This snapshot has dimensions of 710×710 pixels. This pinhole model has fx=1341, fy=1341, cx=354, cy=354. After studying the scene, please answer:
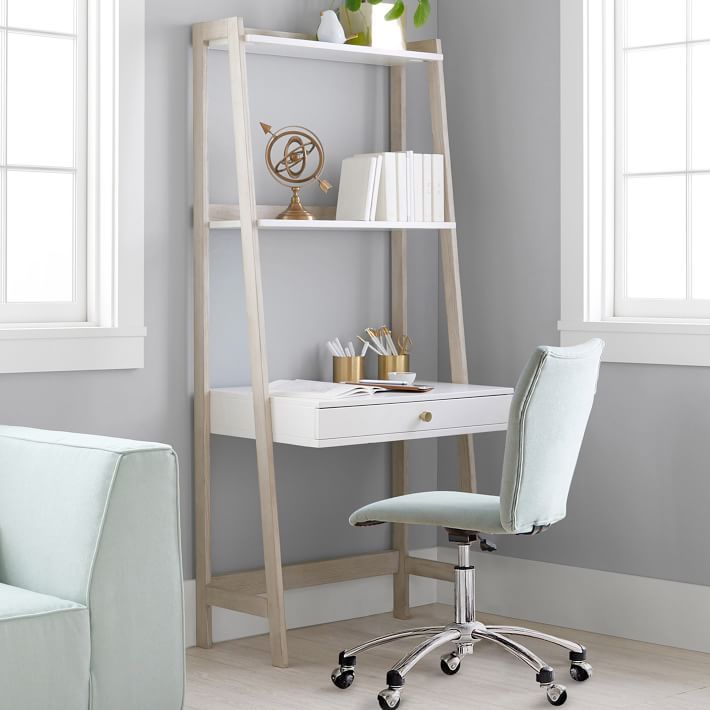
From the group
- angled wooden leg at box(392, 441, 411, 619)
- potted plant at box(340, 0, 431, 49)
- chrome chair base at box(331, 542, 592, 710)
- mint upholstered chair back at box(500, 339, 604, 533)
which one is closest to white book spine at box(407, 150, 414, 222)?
potted plant at box(340, 0, 431, 49)

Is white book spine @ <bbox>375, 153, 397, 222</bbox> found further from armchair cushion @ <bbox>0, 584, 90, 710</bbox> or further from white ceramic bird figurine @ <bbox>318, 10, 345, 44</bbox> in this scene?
armchair cushion @ <bbox>0, 584, 90, 710</bbox>

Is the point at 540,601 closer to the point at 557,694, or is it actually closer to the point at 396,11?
the point at 557,694

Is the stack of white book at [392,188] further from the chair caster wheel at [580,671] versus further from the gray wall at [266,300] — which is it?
the chair caster wheel at [580,671]

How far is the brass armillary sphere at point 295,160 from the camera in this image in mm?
4059

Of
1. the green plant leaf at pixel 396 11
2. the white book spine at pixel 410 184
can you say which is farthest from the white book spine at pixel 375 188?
the green plant leaf at pixel 396 11

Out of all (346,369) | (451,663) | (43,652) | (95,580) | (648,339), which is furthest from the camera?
(346,369)

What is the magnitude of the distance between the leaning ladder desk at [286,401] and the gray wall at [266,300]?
0.06 metres

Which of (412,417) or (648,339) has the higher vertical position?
(648,339)

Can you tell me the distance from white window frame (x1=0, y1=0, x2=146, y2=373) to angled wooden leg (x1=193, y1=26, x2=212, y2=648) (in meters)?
0.17

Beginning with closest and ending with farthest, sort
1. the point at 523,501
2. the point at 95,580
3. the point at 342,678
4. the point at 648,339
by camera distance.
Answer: the point at 95,580 → the point at 523,501 → the point at 342,678 → the point at 648,339

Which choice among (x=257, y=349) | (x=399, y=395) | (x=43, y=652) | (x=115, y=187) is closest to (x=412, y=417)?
(x=399, y=395)

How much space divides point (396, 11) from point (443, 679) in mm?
1997

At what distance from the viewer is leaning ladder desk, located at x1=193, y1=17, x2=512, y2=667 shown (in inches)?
149

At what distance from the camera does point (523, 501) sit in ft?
11.0
